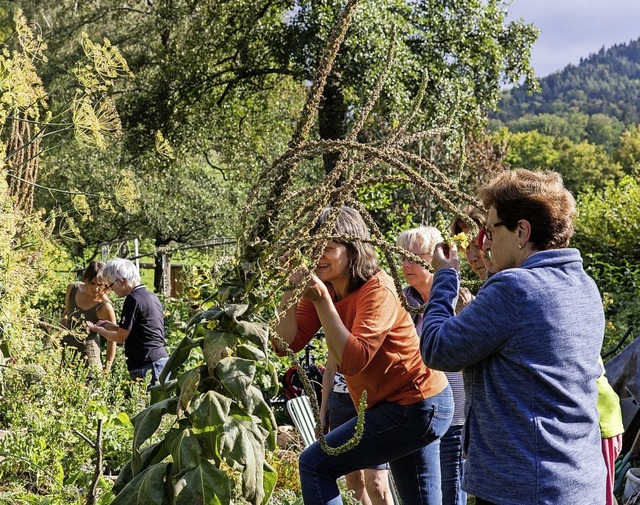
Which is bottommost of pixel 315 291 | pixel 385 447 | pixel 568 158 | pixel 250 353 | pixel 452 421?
pixel 452 421

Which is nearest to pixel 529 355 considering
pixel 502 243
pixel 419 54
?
pixel 502 243

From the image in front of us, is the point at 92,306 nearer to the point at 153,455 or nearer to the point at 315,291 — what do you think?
the point at 315,291

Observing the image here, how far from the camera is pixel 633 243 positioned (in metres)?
10.7

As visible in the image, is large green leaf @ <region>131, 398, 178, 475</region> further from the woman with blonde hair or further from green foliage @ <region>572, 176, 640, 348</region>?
green foliage @ <region>572, 176, 640, 348</region>

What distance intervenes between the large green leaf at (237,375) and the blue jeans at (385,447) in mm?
792

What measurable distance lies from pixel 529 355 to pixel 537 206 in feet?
1.29

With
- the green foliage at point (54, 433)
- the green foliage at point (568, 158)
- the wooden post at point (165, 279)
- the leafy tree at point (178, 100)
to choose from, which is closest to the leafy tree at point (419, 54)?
the leafy tree at point (178, 100)

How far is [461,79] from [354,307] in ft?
34.7

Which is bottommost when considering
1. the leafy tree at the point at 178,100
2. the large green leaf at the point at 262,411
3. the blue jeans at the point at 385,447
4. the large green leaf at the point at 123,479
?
the blue jeans at the point at 385,447

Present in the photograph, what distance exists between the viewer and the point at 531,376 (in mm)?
1988

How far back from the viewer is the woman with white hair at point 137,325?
18.0 ft

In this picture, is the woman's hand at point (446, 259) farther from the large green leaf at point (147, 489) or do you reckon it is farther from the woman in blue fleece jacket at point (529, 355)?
the large green leaf at point (147, 489)

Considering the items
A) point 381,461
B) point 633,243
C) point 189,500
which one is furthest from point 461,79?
point 189,500

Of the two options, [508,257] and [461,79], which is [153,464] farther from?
[461,79]
